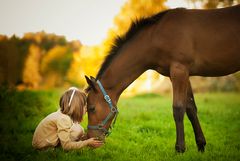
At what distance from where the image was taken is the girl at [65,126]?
4.48m

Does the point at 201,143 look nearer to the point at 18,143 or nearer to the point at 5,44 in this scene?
the point at 18,143

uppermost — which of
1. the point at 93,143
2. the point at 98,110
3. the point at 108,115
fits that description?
the point at 98,110

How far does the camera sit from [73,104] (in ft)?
14.8

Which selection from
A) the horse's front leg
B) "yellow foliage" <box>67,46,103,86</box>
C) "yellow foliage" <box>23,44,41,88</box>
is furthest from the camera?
"yellow foliage" <box>67,46,103,86</box>

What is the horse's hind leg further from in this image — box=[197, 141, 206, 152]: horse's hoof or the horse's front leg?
the horse's front leg

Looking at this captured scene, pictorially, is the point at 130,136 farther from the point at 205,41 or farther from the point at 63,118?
the point at 205,41

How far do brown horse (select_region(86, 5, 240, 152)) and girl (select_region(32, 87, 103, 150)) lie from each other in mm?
266

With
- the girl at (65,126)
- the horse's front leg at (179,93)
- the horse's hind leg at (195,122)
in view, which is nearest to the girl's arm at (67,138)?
the girl at (65,126)

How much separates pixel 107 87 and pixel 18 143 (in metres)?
1.67

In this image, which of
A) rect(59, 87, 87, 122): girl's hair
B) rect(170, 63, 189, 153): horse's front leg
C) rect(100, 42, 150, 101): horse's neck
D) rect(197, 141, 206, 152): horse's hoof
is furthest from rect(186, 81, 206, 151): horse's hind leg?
rect(59, 87, 87, 122): girl's hair

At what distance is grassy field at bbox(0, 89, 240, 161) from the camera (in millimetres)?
4605

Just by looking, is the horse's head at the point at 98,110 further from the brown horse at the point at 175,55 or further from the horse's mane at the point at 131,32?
the horse's mane at the point at 131,32

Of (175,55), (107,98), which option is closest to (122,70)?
(107,98)

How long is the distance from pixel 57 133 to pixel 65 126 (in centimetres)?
21
